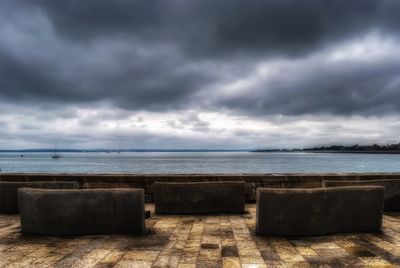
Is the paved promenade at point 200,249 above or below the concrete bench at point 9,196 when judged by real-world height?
below

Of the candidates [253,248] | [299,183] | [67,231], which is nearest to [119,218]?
[67,231]

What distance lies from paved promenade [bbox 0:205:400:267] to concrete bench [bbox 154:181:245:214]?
1.09m

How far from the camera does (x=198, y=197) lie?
6.91 m

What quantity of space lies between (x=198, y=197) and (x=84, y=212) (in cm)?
261

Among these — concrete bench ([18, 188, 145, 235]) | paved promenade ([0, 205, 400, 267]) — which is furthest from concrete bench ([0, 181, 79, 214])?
concrete bench ([18, 188, 145, 235])

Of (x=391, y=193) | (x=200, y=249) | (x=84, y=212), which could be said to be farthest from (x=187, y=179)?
(x=391, y=193)

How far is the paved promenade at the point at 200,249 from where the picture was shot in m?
4.01

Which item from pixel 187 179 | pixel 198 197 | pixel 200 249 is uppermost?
pixel 187 179

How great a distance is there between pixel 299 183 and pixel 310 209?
4009mm

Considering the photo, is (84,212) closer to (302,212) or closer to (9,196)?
(9,196)

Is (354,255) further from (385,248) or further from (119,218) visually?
(119,218)

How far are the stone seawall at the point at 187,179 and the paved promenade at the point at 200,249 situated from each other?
3.04 m

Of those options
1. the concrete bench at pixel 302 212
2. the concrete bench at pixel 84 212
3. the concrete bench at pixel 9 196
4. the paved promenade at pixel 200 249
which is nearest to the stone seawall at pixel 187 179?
the concrete bench at pixel 9 196

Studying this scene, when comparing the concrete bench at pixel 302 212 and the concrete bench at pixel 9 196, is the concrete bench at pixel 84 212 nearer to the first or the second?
the concrete bench at pixel 9 196
